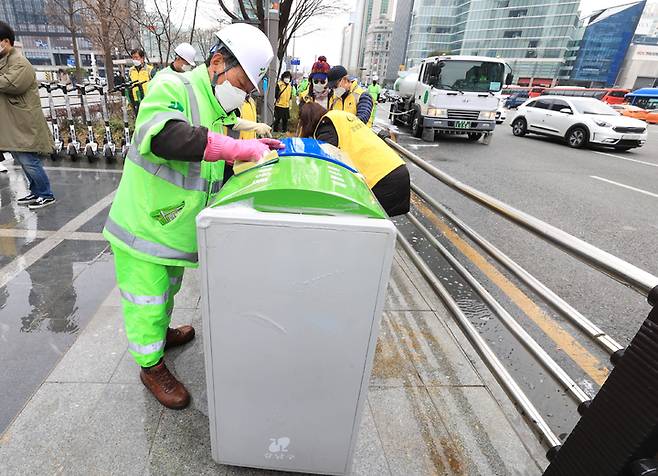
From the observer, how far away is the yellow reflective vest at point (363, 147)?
2613mm

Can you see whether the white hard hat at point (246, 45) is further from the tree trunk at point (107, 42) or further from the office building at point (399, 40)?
the office building at point (399, 40)

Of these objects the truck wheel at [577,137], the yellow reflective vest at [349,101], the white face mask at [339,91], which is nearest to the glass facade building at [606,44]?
the truck wheel at [577,137]

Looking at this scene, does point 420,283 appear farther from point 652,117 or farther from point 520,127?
point 652,117

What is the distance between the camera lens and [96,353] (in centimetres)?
227

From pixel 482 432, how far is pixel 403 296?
4.22 ft

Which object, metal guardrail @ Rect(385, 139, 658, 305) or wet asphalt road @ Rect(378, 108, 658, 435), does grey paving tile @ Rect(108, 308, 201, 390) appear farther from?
wet asphalt road @ Rect(378, 108, 658, 435)

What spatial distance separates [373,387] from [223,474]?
2.87ft

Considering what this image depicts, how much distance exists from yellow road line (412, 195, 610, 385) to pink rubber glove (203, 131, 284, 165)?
8.52 feet

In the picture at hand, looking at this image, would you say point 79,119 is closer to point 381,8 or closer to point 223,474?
point 223,474

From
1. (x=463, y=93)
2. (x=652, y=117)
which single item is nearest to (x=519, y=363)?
(x=463, y=93)

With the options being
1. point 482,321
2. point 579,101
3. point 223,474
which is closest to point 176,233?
point 223,474

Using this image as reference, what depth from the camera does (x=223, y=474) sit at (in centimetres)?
165

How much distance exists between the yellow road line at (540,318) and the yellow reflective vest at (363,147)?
1.75 meters

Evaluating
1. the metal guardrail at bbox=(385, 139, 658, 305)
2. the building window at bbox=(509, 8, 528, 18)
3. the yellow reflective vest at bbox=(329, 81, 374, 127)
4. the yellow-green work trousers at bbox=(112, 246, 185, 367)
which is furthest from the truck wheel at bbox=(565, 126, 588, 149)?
the building window at bbox=(509, 8, 528, 18)
